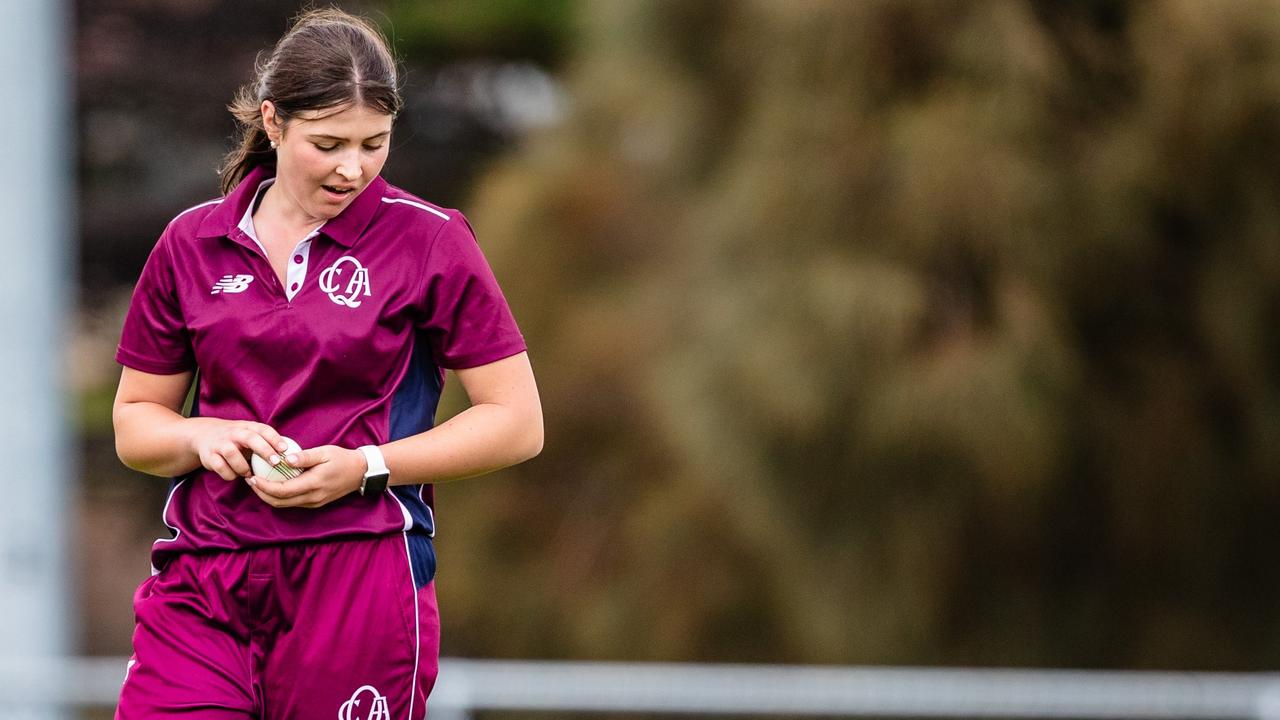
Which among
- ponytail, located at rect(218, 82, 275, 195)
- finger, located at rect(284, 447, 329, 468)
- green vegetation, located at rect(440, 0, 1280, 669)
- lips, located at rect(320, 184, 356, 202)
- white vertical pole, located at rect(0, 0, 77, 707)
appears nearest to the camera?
finger, located at rect(284, 447, 329, 468)

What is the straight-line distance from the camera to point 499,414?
7.81ft

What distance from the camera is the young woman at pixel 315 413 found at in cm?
229

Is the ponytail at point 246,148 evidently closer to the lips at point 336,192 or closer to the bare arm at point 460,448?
the lips at point 336,192

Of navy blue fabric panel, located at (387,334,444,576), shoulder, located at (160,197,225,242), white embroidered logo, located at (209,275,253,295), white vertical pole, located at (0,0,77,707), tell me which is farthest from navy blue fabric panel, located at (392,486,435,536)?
white vertical pole, located at (0,0,77,707)

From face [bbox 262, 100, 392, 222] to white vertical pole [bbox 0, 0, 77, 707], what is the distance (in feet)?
16.0

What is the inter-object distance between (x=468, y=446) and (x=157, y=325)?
0.50 m

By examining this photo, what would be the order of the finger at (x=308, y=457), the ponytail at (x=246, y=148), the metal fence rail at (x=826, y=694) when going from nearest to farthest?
the finger at (x=308, y=457) → the ponytail at (x=246, y=148) → the metal fence rail at (x=826, y=694)

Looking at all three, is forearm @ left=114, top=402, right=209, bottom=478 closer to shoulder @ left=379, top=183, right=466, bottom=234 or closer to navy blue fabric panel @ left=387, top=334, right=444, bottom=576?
navy blue fabric panel @ left=387, top=334, right=444, bottom=576

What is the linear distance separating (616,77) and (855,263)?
7.54ft

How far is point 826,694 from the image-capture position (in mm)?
5547

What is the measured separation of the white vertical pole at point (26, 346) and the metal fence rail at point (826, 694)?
2.36 ft

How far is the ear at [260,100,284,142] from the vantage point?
7.59ft

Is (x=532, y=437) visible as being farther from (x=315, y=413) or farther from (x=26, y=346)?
(x=26, y=346)

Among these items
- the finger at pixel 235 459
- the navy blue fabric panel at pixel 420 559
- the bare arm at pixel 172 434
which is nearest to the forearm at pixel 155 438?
the bare arm at pixel 172 434
